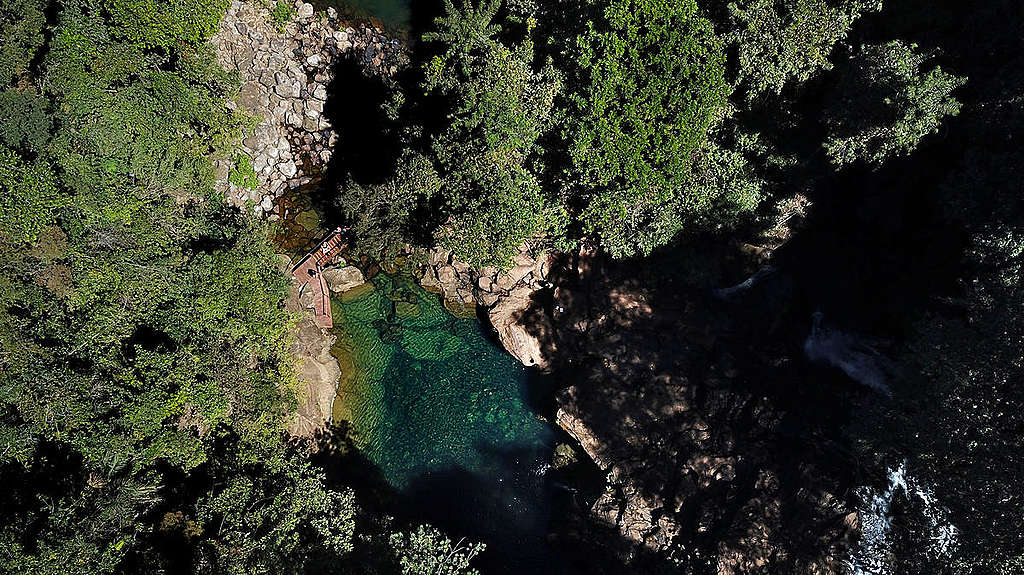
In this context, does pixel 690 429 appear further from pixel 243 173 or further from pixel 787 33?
pixel 243 173

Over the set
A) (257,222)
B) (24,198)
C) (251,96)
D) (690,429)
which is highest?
(251,96)

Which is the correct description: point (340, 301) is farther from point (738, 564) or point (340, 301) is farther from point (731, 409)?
point (738, 564)

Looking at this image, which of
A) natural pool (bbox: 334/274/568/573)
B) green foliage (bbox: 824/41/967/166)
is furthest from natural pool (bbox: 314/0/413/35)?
green foliage (bbox: 824/41/967/166)

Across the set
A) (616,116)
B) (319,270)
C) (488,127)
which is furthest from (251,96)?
(616,116)

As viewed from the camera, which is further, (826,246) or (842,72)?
(826,246)

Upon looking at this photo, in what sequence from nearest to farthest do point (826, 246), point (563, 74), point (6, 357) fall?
point (6, 357) < point (563, 74) < point (826, 246)

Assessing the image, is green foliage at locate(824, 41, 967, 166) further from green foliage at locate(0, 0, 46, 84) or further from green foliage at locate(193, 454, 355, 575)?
green foliage at locate(0, 0, 46, 84)

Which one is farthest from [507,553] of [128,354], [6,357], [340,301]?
[6,357]
